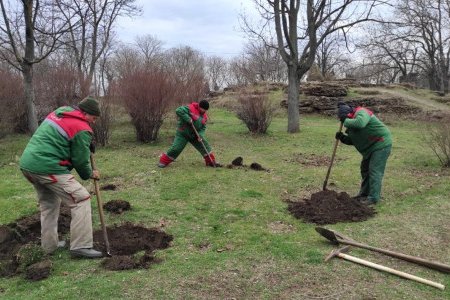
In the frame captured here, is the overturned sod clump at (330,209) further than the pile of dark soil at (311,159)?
No

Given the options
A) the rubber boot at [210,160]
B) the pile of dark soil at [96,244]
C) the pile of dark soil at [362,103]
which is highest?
the pile of dark soil at [362,103]

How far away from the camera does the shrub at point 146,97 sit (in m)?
12.9

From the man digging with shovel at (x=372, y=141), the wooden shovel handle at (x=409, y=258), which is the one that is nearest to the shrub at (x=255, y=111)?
the man digging with shovel at (x=372, y=141)

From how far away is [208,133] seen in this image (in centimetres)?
1598

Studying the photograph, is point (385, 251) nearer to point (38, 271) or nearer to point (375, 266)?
point (375, 266)

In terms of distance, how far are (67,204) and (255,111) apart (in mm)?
11100

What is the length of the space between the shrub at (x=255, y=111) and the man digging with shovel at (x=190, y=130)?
18.7 ft

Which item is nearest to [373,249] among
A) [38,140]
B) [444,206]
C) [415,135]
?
[444,206]

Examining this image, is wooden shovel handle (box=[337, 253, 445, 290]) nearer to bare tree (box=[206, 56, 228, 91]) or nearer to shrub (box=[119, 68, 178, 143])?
shrub (box=[119, 68, 178, 143])

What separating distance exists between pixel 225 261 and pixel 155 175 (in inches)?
177

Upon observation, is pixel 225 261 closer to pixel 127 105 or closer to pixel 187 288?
pixel 187 288

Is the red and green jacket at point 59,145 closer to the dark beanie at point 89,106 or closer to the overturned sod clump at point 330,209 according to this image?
the dark beanie at point 89,106

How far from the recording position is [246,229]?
20.1ft

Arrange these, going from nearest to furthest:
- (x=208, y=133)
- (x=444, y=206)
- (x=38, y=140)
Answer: (x=38, y=140), (x=444, y=206), (x=208, y=133)
